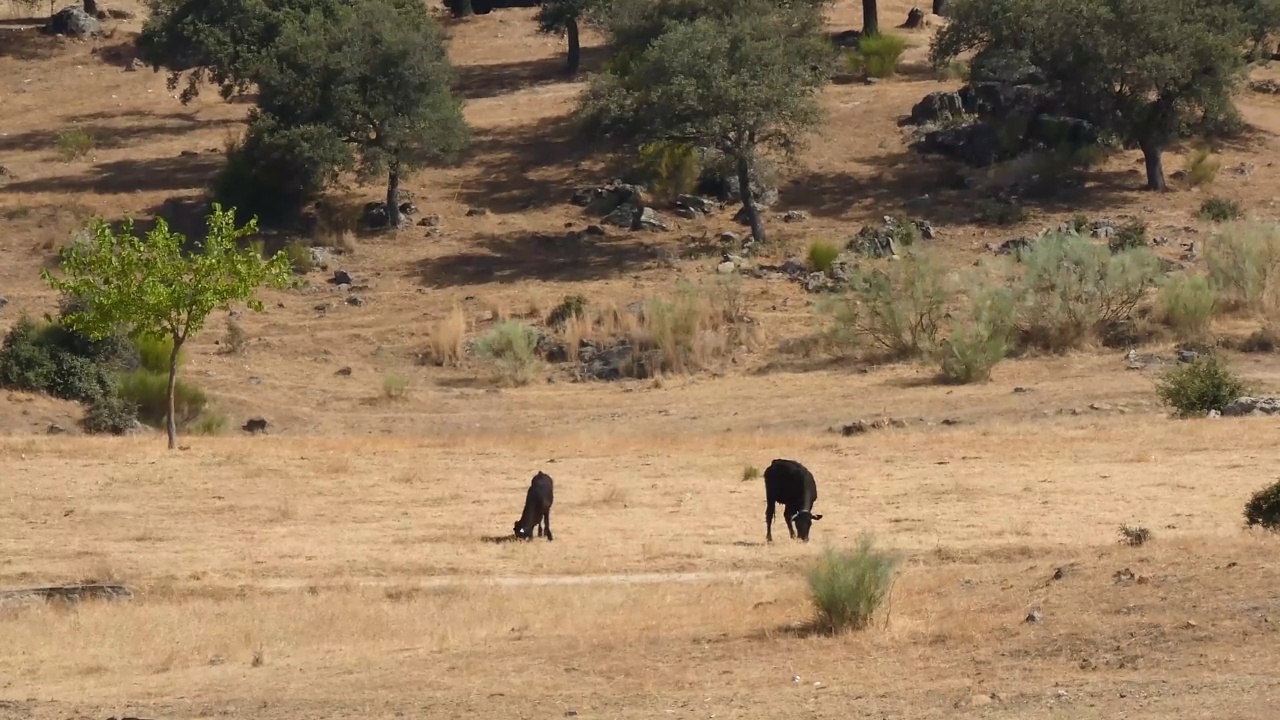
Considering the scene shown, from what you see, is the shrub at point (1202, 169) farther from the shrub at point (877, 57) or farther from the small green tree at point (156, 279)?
the small green tree at point (156, 279)

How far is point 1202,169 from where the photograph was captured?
4962 cm

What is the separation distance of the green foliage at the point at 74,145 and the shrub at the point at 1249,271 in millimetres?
35967

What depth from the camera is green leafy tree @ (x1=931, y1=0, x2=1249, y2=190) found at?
46438mm

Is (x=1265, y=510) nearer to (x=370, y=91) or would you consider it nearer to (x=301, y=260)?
(x=301, y=260)

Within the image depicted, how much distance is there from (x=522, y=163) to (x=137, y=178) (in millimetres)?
12055

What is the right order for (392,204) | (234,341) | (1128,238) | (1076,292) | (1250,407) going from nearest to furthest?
(1250,407), (1076,292), (234,341), (1128,238), (392,204)

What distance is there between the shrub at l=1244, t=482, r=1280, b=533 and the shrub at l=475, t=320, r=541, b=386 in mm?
23923

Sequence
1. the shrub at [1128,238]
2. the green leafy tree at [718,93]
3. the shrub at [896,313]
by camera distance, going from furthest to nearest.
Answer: the green leafy tree at [718,93], the shrub at [1128,238], the shrub at [896,313]

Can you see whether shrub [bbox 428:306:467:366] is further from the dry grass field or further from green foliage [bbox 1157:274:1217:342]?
green foliage [bbox 1157:274:1217:342]

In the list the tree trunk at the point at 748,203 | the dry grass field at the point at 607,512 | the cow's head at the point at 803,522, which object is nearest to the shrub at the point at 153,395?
the dry grass field at the point at 607,512

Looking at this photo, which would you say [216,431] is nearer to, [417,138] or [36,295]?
[36,295]

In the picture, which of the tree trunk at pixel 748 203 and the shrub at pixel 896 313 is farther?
the tree trunk at pixel 748 203

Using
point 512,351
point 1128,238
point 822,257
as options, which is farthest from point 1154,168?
point 512,351

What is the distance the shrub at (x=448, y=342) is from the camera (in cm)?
4106
